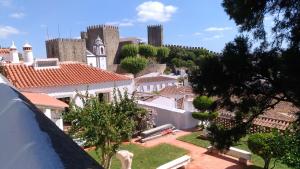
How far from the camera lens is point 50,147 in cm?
166

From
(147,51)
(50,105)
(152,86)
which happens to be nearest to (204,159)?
(50,105)

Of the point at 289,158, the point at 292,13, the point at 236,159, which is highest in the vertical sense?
the point at 292,13

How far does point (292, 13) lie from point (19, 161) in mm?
4864

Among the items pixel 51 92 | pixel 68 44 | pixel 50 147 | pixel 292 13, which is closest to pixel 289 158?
pixel 292 13

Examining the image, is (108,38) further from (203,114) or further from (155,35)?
(203,114)

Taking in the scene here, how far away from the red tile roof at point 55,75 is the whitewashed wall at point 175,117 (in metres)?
3.28

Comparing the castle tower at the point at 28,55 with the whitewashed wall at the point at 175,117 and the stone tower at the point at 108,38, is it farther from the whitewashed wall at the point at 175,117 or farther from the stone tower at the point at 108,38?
the stone tower at the point at 108,38

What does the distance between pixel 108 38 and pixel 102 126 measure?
204 ft

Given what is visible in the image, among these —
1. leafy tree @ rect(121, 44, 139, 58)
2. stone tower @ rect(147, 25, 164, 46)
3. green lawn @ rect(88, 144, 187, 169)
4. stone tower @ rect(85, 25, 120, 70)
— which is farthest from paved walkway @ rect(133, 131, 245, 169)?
stone tower @ rect(147, 25, 164, 46)

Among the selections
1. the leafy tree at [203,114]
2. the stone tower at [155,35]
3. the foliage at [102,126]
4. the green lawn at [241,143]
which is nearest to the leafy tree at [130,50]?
the stone tower at [155,35]

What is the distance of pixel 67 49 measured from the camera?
5316cm

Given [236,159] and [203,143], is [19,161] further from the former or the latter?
[203,143]

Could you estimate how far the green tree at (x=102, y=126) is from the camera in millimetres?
8875

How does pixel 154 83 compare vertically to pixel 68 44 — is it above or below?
below
